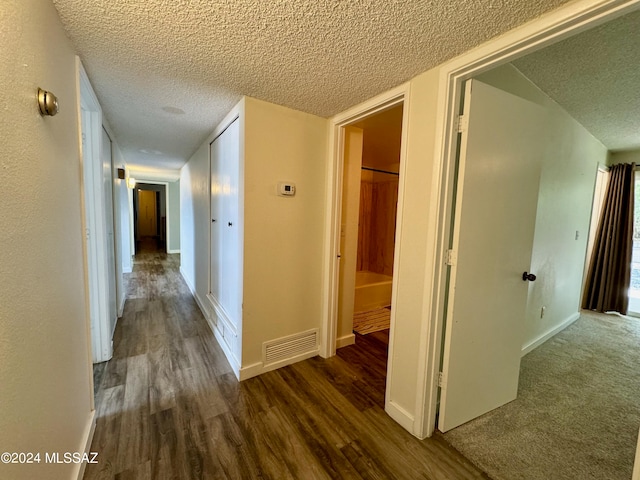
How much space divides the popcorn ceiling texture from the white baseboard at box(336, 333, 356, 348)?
2.16 metres

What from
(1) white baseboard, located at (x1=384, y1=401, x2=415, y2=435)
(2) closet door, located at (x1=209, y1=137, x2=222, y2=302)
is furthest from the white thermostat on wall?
(1) white baseboard, located at (x1=384, y1=401, x2=415, y2=435)

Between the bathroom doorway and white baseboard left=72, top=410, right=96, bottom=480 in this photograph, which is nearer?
white baseboard left=72, top=410, right=96, bottom=480

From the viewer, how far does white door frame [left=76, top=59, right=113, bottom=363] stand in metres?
2.06

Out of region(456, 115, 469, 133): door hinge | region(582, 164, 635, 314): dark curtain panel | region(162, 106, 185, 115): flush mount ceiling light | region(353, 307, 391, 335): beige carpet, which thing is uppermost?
region(162, 106, 185, 115): flush mount ceiling light

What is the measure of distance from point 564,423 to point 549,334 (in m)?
1.56

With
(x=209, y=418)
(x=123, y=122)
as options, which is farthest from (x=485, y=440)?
(x=123, y=122)

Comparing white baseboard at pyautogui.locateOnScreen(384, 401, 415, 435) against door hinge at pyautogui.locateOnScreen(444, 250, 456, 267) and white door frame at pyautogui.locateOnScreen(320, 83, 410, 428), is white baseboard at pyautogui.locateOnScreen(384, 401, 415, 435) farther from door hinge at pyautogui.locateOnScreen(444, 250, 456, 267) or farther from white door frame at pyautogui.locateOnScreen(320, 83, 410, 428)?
door hinge at pyautogui.locateOnScreen(444, 250, 456, 267)

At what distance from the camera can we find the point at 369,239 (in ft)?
15.2

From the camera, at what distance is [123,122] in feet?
8.45

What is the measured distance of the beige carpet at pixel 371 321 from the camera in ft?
10.0

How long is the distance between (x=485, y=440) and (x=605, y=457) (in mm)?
622

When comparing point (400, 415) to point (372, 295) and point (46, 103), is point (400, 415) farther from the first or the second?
point (46, 103)

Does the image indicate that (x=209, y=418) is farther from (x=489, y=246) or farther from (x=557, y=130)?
(x=557, y=130)

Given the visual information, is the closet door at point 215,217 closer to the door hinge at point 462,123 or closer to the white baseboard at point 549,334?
the door hinge at point 462,123
